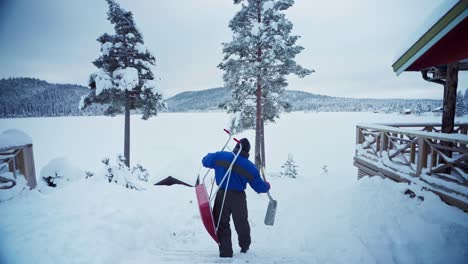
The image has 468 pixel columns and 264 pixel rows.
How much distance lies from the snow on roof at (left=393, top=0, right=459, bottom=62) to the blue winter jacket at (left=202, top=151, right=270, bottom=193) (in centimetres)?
433

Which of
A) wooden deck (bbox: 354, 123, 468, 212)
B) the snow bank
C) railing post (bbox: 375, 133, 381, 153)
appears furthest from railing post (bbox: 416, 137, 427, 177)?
the snow bank

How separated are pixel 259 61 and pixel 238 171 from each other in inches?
376

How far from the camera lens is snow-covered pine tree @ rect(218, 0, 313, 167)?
11172 mm

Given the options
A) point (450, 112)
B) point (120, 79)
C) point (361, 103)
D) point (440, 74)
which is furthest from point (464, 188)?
point (361, 103)

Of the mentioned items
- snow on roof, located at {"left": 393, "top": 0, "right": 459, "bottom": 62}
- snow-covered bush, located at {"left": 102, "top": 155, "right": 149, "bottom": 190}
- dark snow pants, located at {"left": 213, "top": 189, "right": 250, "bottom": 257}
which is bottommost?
snow-covered bush, located at {"left": 102, "top": 155, "right": 149, "bottom": 190}

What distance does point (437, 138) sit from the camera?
436 centimetres

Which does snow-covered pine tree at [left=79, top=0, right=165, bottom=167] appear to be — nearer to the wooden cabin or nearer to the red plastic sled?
the red plastic sled

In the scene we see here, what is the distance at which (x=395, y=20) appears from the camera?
6754mm

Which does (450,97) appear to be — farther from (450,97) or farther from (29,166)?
(29,166)

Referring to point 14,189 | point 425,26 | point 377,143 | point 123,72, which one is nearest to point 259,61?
point 377,143

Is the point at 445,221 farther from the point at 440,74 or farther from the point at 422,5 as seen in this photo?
the point at 422,5

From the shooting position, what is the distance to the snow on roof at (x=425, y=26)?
12.1 ft

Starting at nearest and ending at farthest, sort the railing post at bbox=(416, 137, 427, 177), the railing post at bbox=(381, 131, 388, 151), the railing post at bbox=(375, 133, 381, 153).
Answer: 1. the railing post at bbox=(416, 137, 427, 177)
2. the railing post at bbox=(381, 131, 388, 151)
3. the railing post at bbox=(375, 133, 381, 153)

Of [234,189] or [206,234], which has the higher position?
[234,189]
